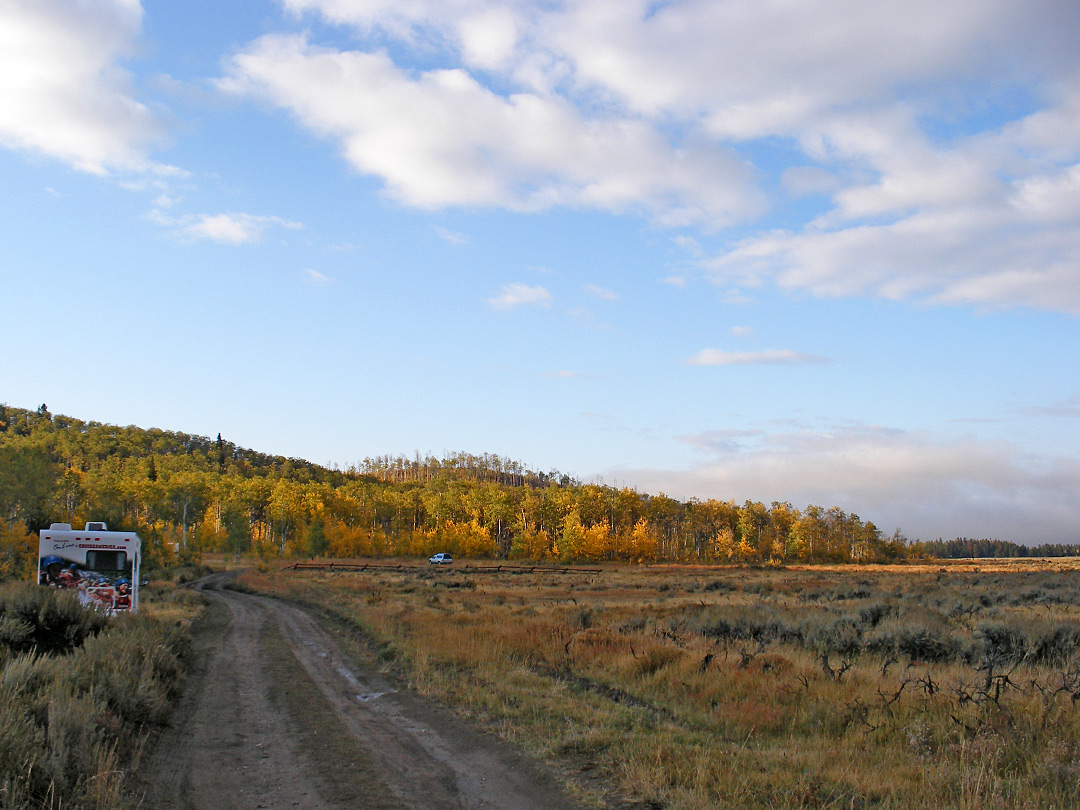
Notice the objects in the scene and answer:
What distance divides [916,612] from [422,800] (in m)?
20.4

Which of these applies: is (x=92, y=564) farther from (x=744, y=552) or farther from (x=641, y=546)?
(x=744, y=552)

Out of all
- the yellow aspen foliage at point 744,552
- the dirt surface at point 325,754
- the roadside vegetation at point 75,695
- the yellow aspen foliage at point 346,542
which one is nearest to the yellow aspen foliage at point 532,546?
the yellow aspen foliage at point 346,542

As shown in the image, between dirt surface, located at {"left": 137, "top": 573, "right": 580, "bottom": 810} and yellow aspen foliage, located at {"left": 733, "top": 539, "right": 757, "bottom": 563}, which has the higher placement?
dirt surface, located at {"left": 137, "top": 573, "right": 580, "bottom": 810}

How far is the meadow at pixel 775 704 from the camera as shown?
704cm

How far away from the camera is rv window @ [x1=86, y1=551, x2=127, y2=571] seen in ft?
69.0

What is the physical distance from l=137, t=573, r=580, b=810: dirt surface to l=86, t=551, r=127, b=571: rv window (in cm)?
837

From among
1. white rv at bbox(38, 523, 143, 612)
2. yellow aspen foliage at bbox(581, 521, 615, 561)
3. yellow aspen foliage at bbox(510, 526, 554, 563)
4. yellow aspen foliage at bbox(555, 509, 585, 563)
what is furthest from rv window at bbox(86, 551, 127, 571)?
yellow aspen foliage at bbox(581, 521, 615, 561)

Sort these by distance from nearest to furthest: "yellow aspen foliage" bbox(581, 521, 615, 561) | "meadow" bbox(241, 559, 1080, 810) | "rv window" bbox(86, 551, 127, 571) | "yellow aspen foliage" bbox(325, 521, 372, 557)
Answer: "meadow" bbox(241, 559, 1080, 810) < "rv window" bbox(86, 551, 127, 571) < "yellow aspen foliage" bbox(325, 521, 372, 557) < "yellow aspen foliage" bbox(581, 521, 615, 561)

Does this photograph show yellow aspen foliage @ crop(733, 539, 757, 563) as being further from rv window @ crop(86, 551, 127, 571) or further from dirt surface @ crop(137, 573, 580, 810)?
dirt surface @ crop(137, 573, 580, 810)

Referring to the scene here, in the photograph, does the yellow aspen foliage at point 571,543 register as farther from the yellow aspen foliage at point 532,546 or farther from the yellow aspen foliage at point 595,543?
the yellow aspen foliage at point 532,546

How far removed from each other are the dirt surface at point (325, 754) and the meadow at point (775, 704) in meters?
0.66

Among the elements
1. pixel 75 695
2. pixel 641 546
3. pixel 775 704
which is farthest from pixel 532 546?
pixel 75 695

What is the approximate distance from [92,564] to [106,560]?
368 mm

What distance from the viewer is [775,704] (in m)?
10.3
